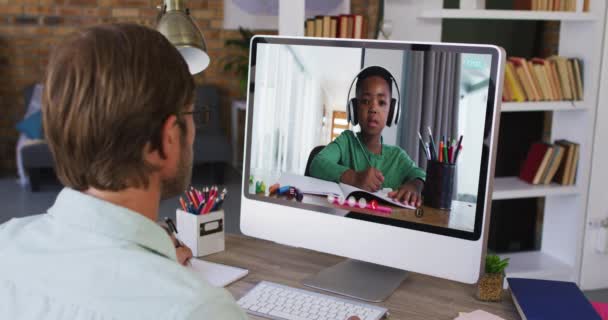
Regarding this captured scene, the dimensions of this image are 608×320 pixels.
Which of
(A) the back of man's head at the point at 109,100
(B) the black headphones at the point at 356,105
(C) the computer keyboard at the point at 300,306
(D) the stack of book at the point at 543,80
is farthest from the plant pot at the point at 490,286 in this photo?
(D) the stack of book at the point at 543,80

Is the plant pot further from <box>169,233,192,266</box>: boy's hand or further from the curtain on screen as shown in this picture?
<box>169,233,192,266</box>: boy's hand

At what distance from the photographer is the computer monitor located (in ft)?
4.30

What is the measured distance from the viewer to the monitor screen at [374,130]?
1310mm

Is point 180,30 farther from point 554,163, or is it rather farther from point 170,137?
point 554,163

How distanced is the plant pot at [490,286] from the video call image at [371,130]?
132mm

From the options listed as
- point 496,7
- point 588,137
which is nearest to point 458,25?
point 496,7

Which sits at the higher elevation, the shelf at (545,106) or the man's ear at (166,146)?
the man's ear at (166,146)

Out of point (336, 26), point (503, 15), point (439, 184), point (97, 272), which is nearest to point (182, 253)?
point (439, 184)

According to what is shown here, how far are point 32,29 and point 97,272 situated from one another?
5.87 meters

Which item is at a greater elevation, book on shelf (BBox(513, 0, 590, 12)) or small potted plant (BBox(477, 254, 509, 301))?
book on shelf (BBox(513, 0, 590, 12))

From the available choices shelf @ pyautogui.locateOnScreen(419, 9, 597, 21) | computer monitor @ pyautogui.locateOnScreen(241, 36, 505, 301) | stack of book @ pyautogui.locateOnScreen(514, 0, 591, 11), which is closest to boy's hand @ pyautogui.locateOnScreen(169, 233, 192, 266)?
computer monitor @ pyautogui.locateOnScreen(241, 36, 505, 301)

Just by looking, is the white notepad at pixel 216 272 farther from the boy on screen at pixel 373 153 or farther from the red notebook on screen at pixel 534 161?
the red notebook on screen at pixel 534 161

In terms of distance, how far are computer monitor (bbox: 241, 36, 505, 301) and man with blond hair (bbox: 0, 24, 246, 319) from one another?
58cm

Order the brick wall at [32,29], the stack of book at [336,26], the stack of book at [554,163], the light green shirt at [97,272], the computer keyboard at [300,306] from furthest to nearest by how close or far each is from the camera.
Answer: the brick wall at [32,29], the stack of book at [554,163], the stack of book at [336,26], the computer keyboard at [300,306], the light green shirt at [97,272]
